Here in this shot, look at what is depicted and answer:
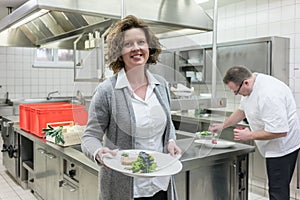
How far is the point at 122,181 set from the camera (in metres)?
1.30

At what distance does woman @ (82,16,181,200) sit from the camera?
3.87 ft

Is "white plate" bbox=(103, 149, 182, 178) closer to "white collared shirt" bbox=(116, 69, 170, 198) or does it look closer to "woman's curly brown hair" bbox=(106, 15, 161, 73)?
"white collared shirt" bbox=(116, 69, 170, 198)

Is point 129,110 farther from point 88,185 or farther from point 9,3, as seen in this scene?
point 9,3

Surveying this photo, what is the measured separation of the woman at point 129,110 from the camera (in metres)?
1.18

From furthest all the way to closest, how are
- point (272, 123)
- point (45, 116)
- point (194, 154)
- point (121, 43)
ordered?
1. point (45, 116)
2. point (272, 123)
3. point (194, 154)
4. point (121, 43)

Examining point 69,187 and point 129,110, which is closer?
point 129,110

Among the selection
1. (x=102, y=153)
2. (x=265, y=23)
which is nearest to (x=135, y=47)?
(x=102, y=153)

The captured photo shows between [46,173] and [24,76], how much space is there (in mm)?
3487

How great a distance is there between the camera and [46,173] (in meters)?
2.91

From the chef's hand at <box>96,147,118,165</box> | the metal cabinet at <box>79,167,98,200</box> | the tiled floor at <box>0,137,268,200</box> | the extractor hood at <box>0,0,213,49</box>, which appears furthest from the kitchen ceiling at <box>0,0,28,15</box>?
the chef's hand at <box>96,147,118,165</box>

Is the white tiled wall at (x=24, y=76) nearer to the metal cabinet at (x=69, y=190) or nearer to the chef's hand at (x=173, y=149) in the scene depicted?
the metal cabinet at (x=69, y=190)

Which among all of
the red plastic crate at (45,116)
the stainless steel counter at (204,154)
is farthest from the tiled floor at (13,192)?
the stainless steel counter at (204,154)

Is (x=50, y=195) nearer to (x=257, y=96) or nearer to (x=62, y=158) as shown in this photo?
(x=62, y=158)

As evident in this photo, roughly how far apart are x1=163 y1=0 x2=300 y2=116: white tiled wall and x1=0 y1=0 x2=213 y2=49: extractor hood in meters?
0.55
